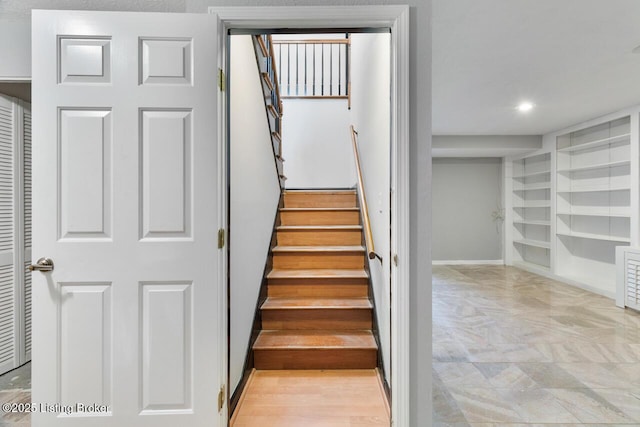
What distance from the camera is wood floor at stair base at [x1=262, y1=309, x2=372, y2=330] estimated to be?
2.53 m

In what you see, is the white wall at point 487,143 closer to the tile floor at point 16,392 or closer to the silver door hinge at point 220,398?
the silver door hinge at point 220,398

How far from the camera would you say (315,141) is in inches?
207

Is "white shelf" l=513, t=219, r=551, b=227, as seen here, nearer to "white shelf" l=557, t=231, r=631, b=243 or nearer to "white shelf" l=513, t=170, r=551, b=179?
"white shelf" l=557, t=231, r=631, b=243

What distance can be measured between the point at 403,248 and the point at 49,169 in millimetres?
1689

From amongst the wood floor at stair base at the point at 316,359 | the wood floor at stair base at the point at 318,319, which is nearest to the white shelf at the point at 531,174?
the wood floor at stair base at the point at 318,319

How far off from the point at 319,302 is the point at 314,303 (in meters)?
0.05

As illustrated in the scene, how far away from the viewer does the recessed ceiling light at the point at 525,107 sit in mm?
4002

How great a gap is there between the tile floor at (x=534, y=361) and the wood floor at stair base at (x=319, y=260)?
3.48 ft

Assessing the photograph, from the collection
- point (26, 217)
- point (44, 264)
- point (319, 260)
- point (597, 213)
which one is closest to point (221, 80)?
point (44, 264)

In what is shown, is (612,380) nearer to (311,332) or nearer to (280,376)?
(311,332)

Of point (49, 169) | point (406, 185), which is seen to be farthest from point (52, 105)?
point (406, 185)

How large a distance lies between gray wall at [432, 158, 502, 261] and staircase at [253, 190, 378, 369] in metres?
4.01

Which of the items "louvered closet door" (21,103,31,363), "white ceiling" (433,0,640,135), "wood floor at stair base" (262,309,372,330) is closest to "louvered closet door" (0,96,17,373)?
"louvered closet door" (21,103,31,363)

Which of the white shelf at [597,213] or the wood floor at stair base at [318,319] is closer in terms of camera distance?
the wood floor at stair base at [318,319]
